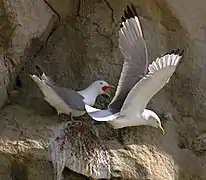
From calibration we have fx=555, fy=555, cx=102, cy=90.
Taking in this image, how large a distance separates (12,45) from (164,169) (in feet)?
2.57

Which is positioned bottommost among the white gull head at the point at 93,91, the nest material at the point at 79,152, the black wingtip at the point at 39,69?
the nest material at the point at 79,152

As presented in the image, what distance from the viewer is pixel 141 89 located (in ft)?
6.48

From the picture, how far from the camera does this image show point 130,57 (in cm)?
212

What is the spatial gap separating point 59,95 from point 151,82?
14.0 inches

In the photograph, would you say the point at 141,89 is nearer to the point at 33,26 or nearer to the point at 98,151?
the point at 98,151

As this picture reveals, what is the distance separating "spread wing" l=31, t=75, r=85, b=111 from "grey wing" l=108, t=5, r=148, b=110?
0.13 metres

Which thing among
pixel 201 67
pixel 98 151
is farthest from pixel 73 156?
pixel 201 67

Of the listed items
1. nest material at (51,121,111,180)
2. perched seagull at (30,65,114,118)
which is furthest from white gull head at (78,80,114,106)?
nest material at (51,121,111,180)

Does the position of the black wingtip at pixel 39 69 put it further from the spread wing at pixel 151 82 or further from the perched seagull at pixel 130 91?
the spread wing at pixel 151 82

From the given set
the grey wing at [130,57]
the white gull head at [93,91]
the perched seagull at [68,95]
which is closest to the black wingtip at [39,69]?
the perched seagull at [68,95]

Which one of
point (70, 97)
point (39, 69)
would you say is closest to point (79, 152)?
point (70, 97)

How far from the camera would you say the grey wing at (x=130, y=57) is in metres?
2.12

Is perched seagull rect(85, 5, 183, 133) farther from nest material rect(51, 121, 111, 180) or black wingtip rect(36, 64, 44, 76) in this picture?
black wingtip rect(36, 64, 44, 76)

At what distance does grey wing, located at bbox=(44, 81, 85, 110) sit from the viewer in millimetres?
2061
